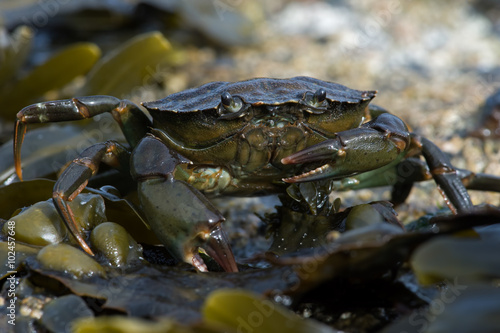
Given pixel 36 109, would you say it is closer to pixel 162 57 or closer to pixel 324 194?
pixel 324 194

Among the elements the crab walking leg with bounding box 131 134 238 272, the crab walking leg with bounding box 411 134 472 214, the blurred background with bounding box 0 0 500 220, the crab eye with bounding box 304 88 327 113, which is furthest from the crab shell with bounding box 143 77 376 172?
the blurred background with bounding box 0 0 500 220

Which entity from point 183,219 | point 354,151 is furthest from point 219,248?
point 354,151

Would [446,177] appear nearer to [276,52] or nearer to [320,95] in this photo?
[320,95]

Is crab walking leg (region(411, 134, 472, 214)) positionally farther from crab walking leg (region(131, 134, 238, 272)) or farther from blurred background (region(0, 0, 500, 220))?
crab walking leg (region(131, 134, 238, 272))

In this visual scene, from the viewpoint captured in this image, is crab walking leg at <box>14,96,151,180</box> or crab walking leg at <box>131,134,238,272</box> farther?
crab walking leg at <box>14,96,151,180</box>

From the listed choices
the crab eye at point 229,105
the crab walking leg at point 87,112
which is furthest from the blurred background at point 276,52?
the crab eye at point 229,105

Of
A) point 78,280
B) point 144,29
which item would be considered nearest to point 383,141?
point 78,280

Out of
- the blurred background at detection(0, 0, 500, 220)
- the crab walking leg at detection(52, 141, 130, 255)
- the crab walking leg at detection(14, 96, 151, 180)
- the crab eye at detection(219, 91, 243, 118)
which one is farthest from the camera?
the blurred background at detection(0, 0, 500, 220)
